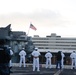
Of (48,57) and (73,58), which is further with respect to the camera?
(48,57)

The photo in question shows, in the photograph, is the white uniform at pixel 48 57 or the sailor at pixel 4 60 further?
the white uniform at pixel 48 57

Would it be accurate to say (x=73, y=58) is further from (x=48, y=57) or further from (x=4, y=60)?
(x=4, y=60)

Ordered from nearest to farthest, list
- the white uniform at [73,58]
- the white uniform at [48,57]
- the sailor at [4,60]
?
the sailor at [4,60] → the white uniform at [73,58] → the white uniform at [48,57]

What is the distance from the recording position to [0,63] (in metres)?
11.4

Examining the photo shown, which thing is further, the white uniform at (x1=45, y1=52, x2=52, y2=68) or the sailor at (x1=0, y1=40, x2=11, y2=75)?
the white uniform at (x1=45, y1=52, x2=52, y2=68)

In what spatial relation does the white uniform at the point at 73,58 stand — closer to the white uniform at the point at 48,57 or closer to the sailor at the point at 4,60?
the white uniform at the point at 48,57

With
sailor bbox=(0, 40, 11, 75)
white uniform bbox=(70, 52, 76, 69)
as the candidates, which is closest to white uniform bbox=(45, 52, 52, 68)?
white uniform bbox=(70, 52, 76, 69)

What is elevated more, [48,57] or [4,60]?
[48,57]

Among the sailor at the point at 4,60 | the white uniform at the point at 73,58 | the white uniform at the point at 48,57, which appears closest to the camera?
the sailor at the point at 4,60

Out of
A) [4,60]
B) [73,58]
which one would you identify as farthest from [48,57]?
[4,60]

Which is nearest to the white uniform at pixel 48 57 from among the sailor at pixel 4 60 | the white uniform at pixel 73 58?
the white uniform at pixel 73 58

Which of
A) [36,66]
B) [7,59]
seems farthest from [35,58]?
[7,59]

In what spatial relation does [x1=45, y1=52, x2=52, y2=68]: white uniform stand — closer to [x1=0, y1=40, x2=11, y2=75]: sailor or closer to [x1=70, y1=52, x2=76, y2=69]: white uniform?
[x1=70, y1=52, x2=76, y2=69]: white uniform

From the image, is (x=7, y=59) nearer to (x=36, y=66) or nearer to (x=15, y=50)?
(x=36, y=66)
